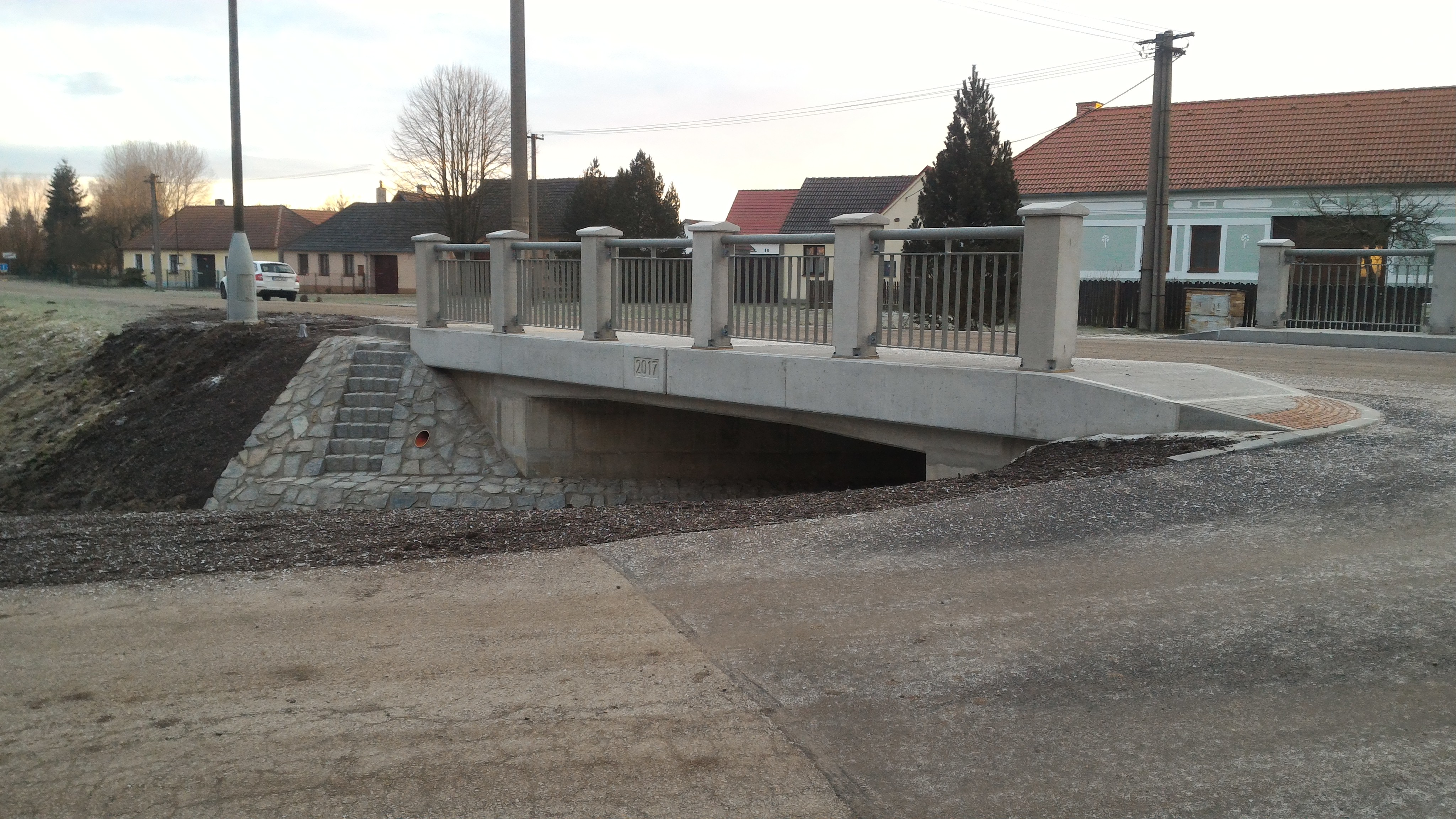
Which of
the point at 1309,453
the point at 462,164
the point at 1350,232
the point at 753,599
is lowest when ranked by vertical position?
the point at 753,599

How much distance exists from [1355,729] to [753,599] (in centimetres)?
275

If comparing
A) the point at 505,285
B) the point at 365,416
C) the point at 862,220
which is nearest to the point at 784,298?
the point at 862,220

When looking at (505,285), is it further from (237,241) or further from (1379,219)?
(1379,219)

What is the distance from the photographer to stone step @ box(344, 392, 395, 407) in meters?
15.2

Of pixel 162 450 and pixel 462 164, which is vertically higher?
pixel 462 164

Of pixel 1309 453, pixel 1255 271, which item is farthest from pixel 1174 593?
pixel 1255 271

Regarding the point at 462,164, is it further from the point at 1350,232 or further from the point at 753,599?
the point at 753,599

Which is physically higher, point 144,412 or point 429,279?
point 429,279

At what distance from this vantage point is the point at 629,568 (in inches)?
255

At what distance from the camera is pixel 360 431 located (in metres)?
14.8

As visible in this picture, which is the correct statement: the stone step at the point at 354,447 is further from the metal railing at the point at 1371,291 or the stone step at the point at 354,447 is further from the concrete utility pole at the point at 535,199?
the concrete utility pole at the point at 535,199

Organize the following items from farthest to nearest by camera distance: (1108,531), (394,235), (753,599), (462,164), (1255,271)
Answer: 1. (394,235)
2. (462,164)
3. (1255,271)
4. (1108,531)
5. (753,599)

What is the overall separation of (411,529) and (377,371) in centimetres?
838

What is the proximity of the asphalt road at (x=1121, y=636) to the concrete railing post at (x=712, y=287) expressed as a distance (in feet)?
15.2
